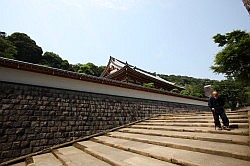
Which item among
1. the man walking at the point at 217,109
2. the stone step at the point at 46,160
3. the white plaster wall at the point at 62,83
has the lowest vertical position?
the stone step at the point at 46,160

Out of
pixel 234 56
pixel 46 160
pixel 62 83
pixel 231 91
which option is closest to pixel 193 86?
pixel 231 91

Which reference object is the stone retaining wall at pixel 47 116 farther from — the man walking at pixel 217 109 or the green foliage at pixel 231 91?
the green foliage at pixel 231 91

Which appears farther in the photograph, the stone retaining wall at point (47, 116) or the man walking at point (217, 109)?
the stone retaining wall at point (47, 116)

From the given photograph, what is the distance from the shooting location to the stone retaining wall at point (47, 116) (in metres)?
5.29

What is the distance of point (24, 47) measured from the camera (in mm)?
33906

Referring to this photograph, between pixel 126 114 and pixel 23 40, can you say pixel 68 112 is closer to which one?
pixel 126 114

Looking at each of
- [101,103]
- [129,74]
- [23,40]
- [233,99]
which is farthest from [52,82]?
[23,40]

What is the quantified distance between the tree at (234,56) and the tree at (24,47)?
34173mm

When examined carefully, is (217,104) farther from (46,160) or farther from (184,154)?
(46,160)

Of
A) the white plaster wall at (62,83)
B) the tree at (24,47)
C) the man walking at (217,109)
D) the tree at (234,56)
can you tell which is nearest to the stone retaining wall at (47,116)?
the white plaster wall at (62,83)

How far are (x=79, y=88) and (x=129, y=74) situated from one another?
914 cm

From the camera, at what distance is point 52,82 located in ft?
22.4

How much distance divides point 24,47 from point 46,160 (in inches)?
1407

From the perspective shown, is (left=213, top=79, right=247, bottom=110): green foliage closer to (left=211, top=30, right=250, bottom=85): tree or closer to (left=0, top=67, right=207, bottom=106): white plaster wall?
(left=211, top=30, right=250, bottom=85): tree
